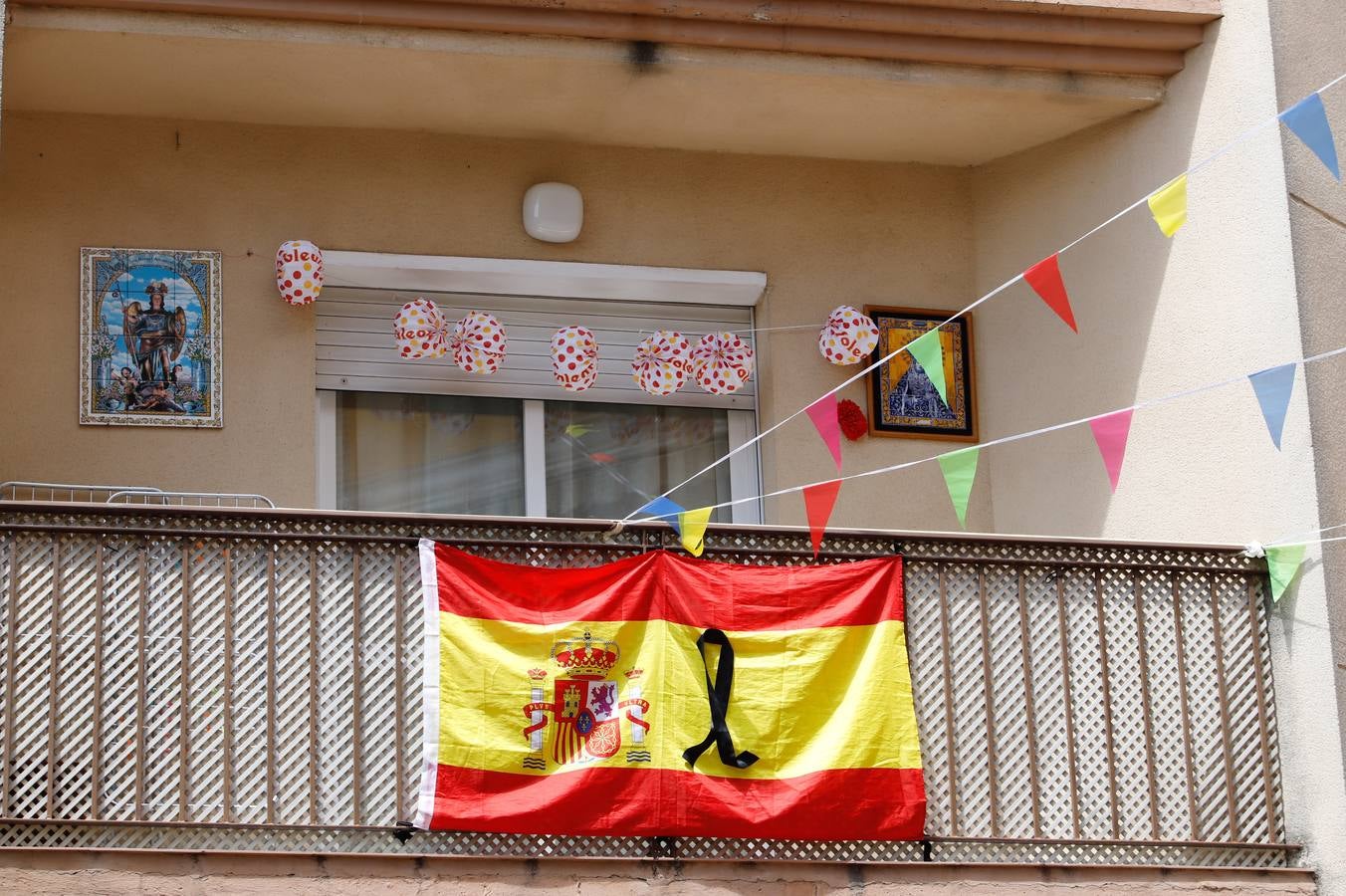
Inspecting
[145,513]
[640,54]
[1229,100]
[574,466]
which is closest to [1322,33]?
[1229,100]

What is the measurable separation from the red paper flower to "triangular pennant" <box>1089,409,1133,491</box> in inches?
92.1

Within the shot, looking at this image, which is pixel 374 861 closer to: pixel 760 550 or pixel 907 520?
pixel 760 550

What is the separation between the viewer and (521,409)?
402 inches

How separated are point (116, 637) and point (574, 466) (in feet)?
10.5

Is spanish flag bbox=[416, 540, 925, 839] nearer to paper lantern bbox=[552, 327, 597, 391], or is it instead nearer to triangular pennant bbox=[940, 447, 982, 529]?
triangular pennant bbox=[940, 447, 982, 529]

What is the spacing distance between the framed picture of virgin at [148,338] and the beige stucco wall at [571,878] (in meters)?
2.75

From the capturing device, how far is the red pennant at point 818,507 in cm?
808

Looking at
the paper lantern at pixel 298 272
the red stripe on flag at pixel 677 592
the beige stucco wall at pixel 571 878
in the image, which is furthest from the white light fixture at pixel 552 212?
the beige stucco wall at pixel 571 878

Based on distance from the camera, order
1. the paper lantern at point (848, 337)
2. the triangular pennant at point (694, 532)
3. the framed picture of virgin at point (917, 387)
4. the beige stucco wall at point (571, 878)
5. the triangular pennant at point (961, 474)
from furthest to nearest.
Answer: the framed picture of virgin at point (917, 387) → the paper lantern at point (848, 337) → the triangular pennant at point (694, 532) → the triangular pennant at point (961, 474) → the beige stucco wall at point (571, 878)

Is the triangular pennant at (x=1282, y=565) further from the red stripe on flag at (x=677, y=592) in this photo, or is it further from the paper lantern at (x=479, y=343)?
the paper lantern at (x=479, y=343)

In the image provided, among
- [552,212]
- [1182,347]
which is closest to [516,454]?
[552,212]

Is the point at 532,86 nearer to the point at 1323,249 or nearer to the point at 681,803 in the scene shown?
the point at 681,803

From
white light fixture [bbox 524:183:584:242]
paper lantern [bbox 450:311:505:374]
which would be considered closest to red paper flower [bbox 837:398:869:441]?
white light fixture [bbox 524:183:584:242]

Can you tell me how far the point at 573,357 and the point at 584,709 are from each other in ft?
8.30
